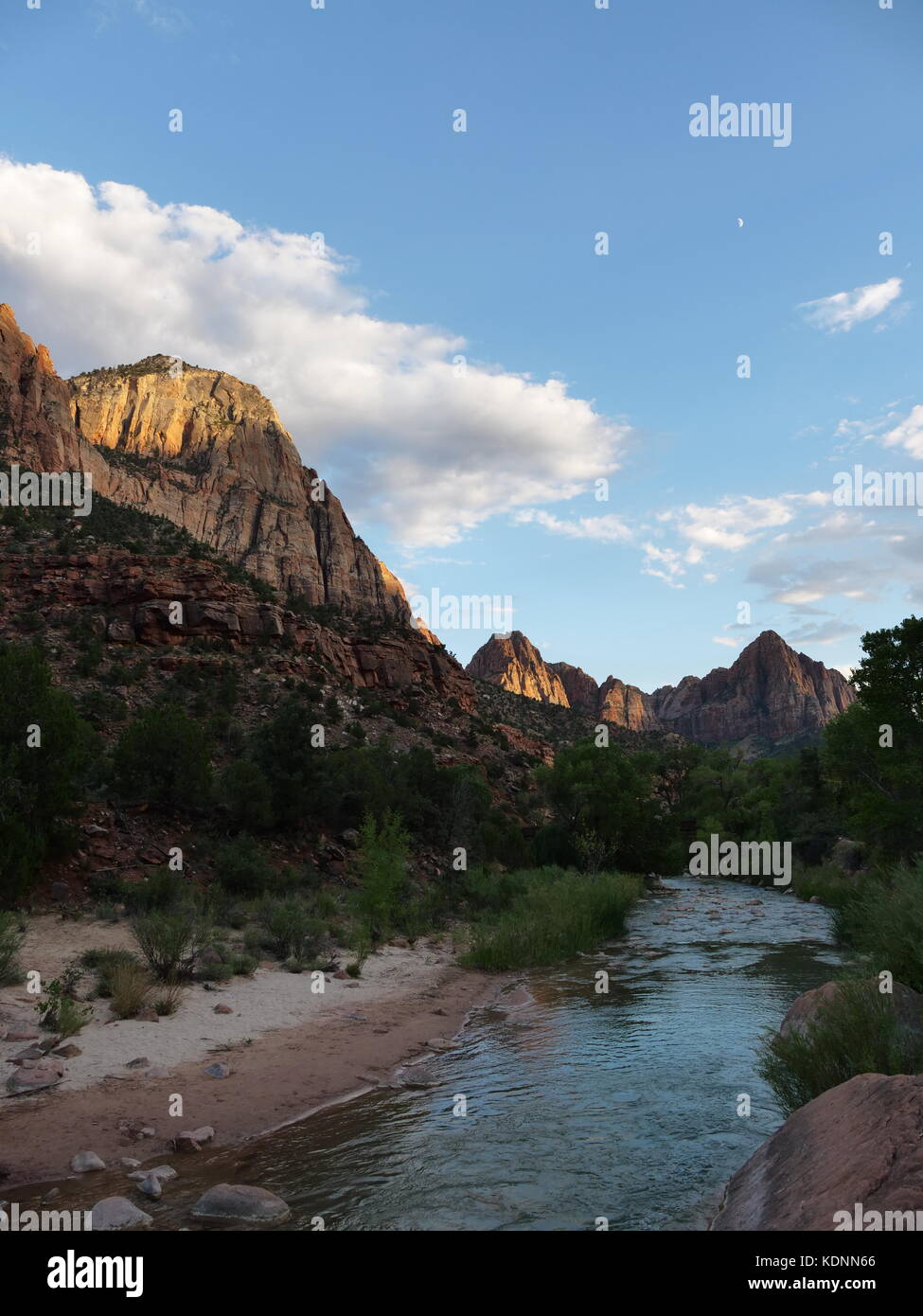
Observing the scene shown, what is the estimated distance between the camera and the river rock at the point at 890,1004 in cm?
770

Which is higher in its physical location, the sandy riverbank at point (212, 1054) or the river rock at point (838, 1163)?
the river rock at point (838, 1163)

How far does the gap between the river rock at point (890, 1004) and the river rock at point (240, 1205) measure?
17.5 feet

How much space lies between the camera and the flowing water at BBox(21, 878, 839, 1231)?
651 cm

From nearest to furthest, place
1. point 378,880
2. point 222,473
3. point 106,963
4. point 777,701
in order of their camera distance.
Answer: point 106,963, point 378,880, point 222,473, point 777,701

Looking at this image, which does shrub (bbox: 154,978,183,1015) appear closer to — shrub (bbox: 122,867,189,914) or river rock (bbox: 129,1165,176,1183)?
shrub (bbox: 122,867,189,914)

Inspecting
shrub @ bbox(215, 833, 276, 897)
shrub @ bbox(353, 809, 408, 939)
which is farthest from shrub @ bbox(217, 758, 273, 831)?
shrub @ bbox(353, 809, 408, 939)

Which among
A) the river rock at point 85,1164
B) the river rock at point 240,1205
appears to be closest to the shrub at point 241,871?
the river rock at point 85,1164

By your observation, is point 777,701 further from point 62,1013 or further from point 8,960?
point 62,1013

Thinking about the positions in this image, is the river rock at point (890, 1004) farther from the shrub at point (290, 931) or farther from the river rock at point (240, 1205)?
the shrub at point (290, 931)

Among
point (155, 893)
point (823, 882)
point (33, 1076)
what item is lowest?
point (823, 882)

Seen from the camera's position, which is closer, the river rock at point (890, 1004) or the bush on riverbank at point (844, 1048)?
the bush on riverbank at point (844, 1048)

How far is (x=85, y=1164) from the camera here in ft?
23.2

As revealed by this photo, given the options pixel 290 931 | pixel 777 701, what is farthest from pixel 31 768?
pixel 777 701

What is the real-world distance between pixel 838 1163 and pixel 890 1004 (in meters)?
3.07
